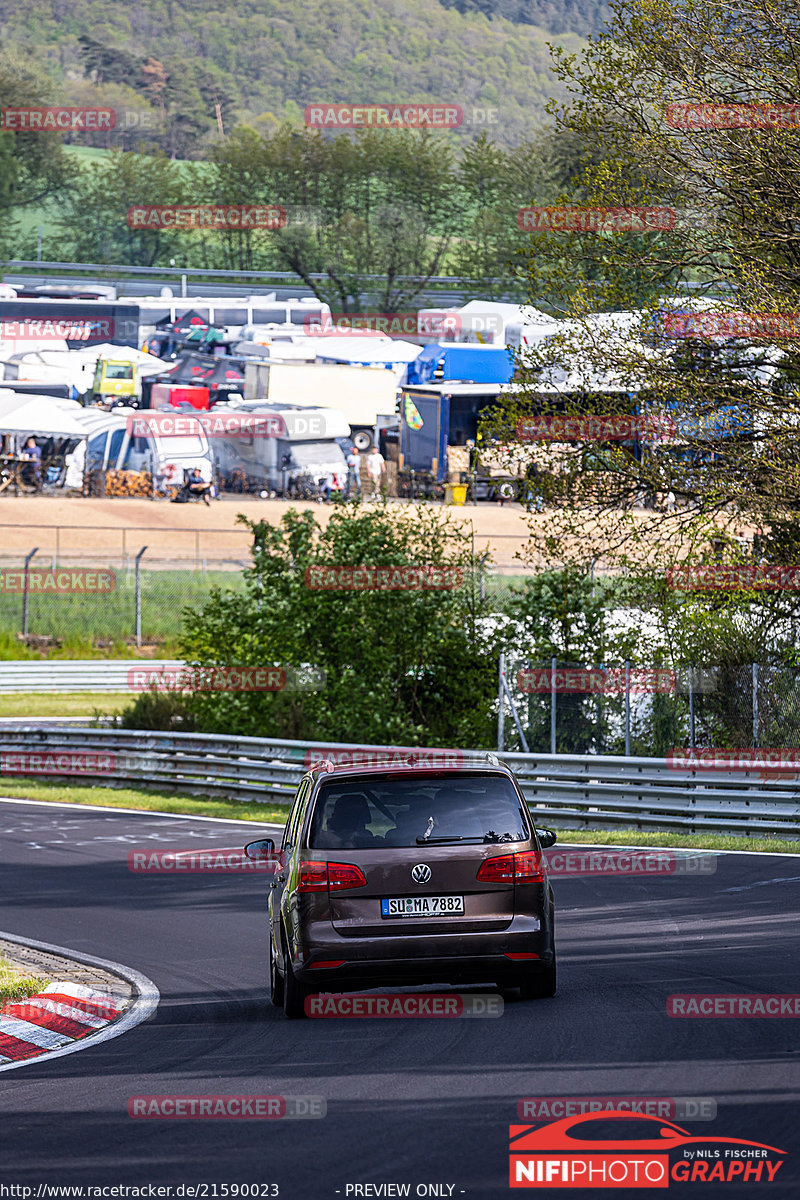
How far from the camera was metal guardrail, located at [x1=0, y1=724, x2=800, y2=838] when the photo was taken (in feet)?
64.5

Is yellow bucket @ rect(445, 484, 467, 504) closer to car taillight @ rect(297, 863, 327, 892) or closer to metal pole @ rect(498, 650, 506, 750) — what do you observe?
metal pole @ rect(498, 650, 506, 750)

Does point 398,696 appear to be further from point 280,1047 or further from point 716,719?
point 280,1047

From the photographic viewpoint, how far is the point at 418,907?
368 inches

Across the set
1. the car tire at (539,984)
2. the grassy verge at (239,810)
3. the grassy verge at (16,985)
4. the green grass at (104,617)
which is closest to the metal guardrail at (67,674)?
the green grass at (104,617)

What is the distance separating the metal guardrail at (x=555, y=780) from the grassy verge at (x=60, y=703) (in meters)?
10.3

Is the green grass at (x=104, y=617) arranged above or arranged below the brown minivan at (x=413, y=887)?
below

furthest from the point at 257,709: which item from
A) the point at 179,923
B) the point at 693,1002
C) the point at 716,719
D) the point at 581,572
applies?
the point at 693,1002

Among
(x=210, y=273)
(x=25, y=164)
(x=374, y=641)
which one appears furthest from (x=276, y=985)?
(x=25, y=164)

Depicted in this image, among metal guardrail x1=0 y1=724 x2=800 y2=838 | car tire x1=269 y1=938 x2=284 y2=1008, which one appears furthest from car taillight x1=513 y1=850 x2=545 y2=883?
metal guardrail x1=0 y1=724 x2=800 y2=838

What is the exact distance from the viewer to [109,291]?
101250mm

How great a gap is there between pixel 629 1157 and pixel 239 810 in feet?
64.9

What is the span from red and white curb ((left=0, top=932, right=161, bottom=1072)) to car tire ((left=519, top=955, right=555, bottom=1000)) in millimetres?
2365

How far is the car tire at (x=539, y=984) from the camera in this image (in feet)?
31.9

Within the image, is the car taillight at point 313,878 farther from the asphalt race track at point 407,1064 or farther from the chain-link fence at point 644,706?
the chain-link fence at point 644,706
